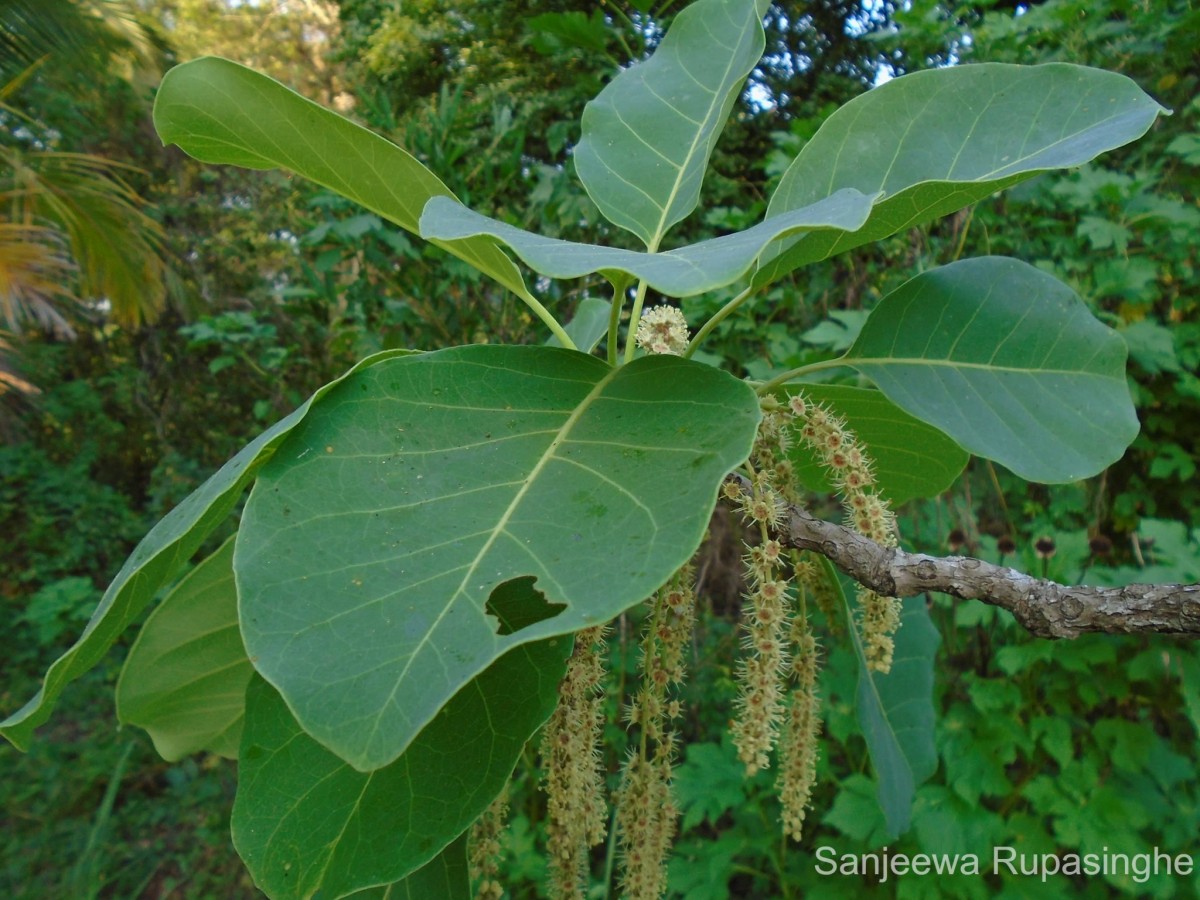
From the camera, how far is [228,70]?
1.51 feet

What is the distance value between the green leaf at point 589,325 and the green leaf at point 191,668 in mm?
346

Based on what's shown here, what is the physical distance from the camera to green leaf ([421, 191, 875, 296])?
1.12 feet

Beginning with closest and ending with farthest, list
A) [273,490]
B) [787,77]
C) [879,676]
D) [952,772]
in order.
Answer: [273,490]
[879,676]
[952,772]
[787,77]

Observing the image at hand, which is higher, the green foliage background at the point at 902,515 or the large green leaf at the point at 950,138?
the large green leaf at the point at 950,138

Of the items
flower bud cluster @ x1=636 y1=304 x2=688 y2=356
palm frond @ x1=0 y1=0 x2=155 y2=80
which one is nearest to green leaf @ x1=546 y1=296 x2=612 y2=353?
flower bud cluster @ x1=636 y1=304 x2=688 y2=356

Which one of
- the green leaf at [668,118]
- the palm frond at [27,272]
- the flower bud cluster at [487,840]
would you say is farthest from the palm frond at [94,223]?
the flower bud cluster at [487,840]

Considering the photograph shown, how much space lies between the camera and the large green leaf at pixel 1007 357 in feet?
1.76

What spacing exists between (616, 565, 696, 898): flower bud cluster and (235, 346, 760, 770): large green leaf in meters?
0.16

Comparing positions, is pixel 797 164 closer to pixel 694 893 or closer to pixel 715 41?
pixel 715 41

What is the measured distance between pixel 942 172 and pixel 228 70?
1.56ft

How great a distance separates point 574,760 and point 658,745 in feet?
0.40

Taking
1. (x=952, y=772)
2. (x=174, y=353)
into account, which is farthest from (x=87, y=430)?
(x=952, y=772)

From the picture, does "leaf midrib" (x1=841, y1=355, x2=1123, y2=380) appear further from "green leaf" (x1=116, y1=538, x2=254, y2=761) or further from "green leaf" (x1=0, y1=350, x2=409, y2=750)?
"green leaf" (x1=116, y1=538, x2=254, y2=761)

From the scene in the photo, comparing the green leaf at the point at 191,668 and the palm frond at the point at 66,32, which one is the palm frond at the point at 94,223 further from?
the green leaf at the point at 191,668
